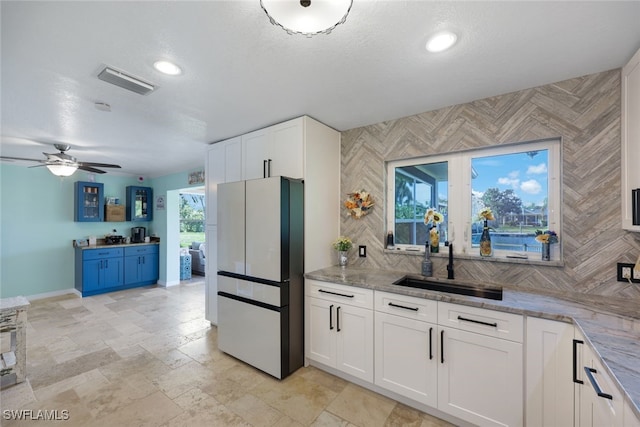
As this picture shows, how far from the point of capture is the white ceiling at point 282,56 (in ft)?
4.25

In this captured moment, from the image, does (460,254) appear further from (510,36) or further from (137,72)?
(137,72)

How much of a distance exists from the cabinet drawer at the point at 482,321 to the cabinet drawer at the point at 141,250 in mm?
6181

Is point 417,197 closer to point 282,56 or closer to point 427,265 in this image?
point 427,265

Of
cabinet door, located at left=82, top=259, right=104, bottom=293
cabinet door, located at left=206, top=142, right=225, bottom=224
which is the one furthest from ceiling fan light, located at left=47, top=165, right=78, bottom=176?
cabinet door, located at left=82, top=259, right=104, bottom=293

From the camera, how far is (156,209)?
6.18 metres

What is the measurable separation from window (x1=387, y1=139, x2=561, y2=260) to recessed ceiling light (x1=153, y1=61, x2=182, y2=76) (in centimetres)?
210

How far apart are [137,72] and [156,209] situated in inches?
203

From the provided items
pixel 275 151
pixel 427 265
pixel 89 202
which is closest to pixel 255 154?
pixel 275 151

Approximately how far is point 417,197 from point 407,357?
59.3 inches

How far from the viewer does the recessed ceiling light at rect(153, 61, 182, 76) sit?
172cm

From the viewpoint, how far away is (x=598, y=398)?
1159 mm

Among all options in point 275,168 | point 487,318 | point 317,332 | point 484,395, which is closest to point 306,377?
point 317,332

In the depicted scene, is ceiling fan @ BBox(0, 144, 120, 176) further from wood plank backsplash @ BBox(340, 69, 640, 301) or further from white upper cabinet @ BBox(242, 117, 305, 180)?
wood plank backsplash @ BBox(340, 69, 640, 301)

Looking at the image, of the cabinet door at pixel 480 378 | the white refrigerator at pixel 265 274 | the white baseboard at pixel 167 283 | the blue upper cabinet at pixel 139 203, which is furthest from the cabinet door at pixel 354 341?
the blue upper cabinet at pixel 139 203
